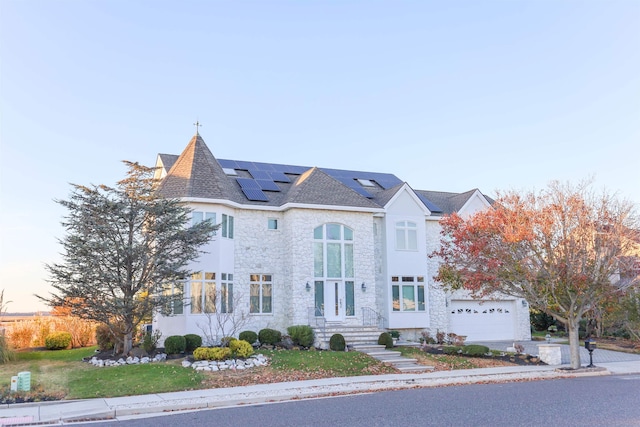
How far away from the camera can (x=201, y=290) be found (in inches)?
821

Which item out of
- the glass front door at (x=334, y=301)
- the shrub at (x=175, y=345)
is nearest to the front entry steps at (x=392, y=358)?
the glass front door at (x=334, y=301)

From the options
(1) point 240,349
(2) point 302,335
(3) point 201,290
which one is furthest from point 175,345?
(2) point 302,335

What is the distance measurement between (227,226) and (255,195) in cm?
226

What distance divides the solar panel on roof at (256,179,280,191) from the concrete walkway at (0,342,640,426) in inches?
457

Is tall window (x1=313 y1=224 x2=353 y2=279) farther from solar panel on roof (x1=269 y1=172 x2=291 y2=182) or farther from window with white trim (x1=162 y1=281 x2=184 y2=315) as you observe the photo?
window with white trim (x1=162 y1=281 x2=184 y2=315)

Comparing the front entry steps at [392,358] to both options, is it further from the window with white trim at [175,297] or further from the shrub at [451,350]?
the window with white trim at [175,297]

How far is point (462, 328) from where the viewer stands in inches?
1058

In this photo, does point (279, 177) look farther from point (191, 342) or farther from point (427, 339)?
point (427, 339)

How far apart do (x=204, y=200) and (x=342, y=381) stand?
389 inches

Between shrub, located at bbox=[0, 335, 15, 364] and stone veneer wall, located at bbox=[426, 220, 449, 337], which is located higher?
stone veneer wall, located at bbox=[426, 220, 449, 337]

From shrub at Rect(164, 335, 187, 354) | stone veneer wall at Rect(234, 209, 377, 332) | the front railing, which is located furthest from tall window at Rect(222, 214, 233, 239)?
the front railing

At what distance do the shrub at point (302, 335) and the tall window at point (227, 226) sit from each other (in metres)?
Result: 4.87

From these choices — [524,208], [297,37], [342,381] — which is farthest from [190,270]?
[524,208]

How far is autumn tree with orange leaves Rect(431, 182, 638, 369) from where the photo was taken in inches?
664
